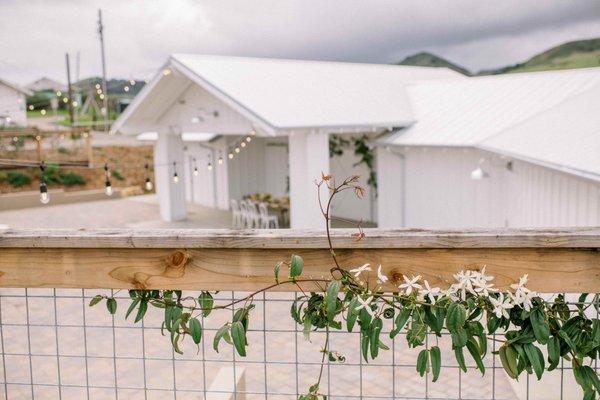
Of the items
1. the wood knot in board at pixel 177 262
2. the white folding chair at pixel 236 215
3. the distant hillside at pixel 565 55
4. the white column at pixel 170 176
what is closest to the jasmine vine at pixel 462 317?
the wood knot in board at pixel 177 262

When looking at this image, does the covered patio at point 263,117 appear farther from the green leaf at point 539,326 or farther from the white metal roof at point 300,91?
the green leaf at point 539,326

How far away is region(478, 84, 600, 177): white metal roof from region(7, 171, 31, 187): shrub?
22.2m

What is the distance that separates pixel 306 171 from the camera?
1311cm

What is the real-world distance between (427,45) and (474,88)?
48.2 metres

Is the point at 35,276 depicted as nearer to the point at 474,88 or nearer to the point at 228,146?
the point at 474,88

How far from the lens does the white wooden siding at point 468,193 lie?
749cm

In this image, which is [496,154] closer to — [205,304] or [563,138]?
[563,138]

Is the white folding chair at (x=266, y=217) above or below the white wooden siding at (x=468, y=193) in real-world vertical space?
below

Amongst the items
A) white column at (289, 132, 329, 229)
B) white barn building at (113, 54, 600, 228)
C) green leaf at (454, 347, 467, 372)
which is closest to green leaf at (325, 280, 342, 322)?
green leaf at (454, 347, 467, 372)

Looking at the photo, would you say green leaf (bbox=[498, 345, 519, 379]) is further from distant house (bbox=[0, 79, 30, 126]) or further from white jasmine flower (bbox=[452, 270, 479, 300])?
distant house (bbox=[0, 79, 30, 126])

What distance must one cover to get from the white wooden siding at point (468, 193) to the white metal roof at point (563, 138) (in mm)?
348

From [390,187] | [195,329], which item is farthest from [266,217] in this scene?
[195,329]

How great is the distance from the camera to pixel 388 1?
44969mm

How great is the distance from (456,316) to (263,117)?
1060 centimetres
